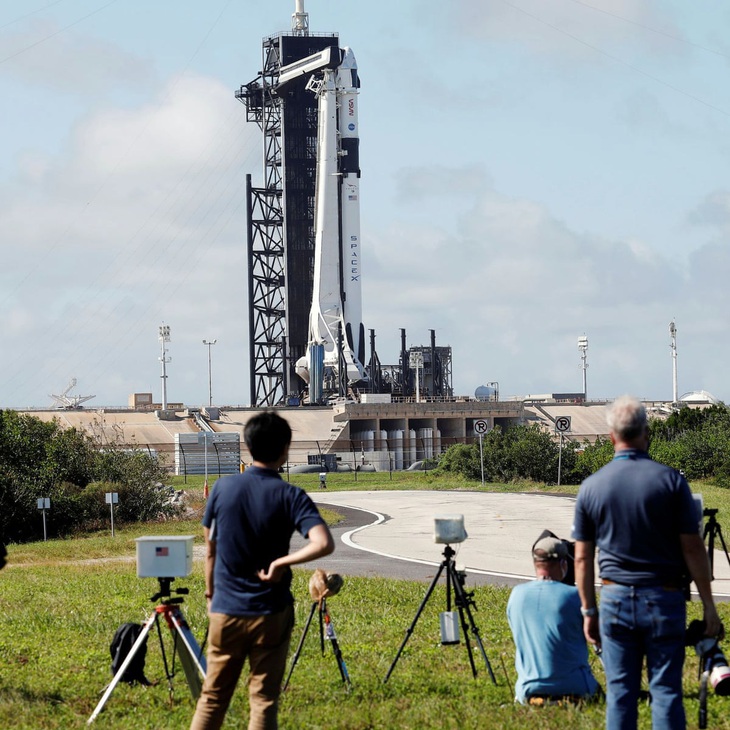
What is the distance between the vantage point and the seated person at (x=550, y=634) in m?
7.55

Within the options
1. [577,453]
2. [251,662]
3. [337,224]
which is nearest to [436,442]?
[337,224]

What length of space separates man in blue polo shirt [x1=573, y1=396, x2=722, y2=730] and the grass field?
5.21ft

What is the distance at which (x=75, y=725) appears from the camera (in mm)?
7680

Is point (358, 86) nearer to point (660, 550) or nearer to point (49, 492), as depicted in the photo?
point (49, 492)

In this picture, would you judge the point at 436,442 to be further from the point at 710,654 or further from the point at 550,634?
the point at 710,654

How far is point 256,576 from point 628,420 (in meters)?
2.05

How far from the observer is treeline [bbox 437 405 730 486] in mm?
43656

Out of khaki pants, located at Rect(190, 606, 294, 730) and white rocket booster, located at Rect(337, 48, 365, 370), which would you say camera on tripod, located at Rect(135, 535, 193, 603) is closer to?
khaki pants, located at Rect(190, 606, 294, 730)

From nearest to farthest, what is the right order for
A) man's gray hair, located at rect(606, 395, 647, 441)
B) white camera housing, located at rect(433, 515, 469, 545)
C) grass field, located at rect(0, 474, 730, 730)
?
man's gray hair, located at rect(606, 395, 647, 441)
grass field, located at rect(0, 474, 730, 730)
white camera housing, located at rect(433, 515, 469, 545)

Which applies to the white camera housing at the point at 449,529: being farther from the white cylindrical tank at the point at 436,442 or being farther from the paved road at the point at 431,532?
the white cylindrical tank at the point at 436,442

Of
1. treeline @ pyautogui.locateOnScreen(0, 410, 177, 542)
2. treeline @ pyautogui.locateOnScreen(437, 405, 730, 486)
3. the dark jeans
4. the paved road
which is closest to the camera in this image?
the dark jeans

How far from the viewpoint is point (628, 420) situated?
579 centimetres

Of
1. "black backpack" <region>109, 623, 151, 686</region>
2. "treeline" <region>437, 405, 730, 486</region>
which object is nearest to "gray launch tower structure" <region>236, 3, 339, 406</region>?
"treeline" <region>437, 405, 730, 486</region>

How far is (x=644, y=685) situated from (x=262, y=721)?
3.83 m
